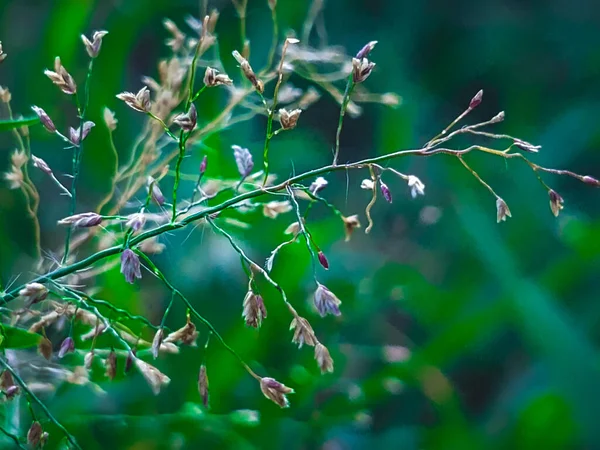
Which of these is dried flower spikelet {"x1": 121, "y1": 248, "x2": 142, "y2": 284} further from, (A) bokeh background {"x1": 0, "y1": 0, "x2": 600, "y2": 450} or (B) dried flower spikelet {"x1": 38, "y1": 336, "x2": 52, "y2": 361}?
(A) bokeh background {"x1": 0, "y1": 0, "x2": 600, "y2": 450}

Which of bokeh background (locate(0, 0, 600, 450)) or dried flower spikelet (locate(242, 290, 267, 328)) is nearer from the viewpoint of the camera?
dried flower spikelet (locate(242, 290, 267, 328))

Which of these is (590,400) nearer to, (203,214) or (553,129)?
(553,129)

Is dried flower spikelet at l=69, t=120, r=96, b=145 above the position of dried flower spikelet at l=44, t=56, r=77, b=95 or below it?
below

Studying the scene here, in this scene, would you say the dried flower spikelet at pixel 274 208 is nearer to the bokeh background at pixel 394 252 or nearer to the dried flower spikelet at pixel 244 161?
the dried flower spikelet at pixel 244 161

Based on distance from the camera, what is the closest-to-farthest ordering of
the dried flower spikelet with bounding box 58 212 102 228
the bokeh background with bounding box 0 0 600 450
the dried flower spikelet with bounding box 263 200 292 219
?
the dried flower spikelet with bounding box 58 212 102 228, the dried flower spikelet with bounding box 263 200 292 219, the bokeh background with bounding box 0 0 600 450

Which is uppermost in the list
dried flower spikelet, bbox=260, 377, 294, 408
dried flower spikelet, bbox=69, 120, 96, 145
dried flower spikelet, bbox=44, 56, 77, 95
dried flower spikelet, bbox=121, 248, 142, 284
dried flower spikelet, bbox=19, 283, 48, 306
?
dried flower spikelet, bbox=44, 56, 77, 95

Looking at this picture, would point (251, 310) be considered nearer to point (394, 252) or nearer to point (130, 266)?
point (130, 266)

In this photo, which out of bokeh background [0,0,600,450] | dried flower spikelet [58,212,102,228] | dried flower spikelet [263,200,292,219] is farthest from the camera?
bokeh background [0,0,600,450]

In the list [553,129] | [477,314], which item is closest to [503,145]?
[553,129]

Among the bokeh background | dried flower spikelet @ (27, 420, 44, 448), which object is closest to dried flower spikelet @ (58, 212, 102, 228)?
dried flower spikelet @ (27, 420, 44, 448)
